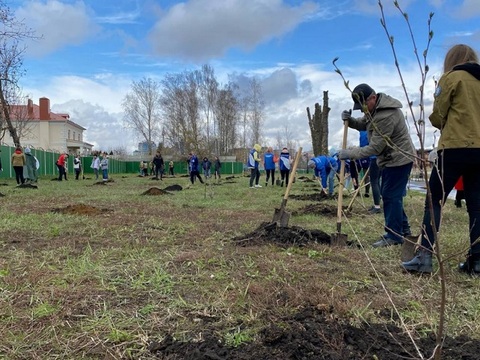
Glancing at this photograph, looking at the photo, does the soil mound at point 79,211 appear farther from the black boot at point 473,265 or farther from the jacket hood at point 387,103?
the black boot at point 473,265

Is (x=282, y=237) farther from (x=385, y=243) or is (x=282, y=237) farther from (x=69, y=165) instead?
(x=69, y=165)

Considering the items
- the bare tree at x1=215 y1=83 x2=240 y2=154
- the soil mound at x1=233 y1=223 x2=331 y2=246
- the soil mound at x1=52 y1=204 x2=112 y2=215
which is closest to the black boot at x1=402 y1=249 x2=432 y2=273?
the soil mound at x1=233 y1=223 x2=331 y2=246

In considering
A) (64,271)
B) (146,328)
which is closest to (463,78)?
(146,328)

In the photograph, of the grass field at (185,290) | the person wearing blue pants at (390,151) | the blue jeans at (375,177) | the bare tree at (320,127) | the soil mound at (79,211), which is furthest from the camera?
the bare tree at (320,127)

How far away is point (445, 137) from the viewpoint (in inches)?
126

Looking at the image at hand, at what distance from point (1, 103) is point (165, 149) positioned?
39001mm

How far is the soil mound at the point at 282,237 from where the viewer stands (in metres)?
4.30

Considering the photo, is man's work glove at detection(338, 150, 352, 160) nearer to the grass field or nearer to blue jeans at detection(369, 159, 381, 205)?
the grass field

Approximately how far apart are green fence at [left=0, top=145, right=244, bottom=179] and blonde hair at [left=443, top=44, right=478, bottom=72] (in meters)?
22.7

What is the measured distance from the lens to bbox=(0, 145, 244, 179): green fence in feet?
72.5

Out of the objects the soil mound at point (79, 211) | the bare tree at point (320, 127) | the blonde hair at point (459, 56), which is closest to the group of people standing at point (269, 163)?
the bare tree at point (320, 127)

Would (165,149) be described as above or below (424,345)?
above

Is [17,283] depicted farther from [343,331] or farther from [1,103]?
[1,103]

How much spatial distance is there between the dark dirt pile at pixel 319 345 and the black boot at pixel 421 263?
1185mm
